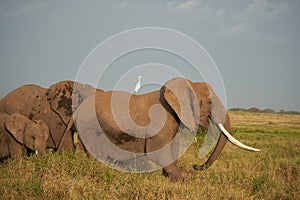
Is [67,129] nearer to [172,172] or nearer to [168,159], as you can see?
[168,159]

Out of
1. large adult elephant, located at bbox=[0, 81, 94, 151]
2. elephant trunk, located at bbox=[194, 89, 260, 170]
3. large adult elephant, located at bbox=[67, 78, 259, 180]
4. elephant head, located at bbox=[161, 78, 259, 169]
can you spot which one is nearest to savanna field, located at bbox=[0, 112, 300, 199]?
elephant trunk, located at bbox=[194, 89, 260, 170]

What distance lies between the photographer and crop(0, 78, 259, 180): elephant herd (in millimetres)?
8258

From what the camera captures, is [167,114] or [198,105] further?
[198,105]

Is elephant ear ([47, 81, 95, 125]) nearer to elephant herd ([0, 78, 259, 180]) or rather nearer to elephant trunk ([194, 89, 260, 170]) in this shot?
elephant herd ([0, 78, 259, 180])

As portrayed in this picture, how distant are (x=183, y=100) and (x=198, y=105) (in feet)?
1.48

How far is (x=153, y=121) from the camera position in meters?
8.44

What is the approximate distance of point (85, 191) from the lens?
5.85m

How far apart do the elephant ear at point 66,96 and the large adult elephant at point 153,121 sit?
130cm

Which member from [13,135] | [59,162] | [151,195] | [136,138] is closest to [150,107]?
[136,138]

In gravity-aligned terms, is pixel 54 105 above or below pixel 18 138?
above

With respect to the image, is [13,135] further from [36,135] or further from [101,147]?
[101,147]

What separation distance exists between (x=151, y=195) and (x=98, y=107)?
3976 mm

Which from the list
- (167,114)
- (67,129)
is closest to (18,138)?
(67,129)

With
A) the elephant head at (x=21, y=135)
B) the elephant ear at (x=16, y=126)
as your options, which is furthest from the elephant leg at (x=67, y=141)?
the elephant ear at (x=16, y=126)
